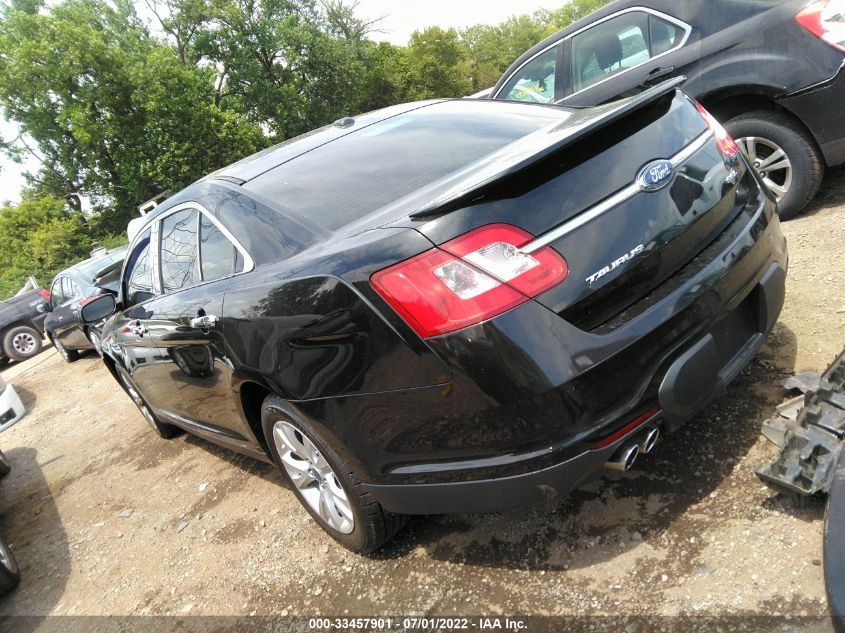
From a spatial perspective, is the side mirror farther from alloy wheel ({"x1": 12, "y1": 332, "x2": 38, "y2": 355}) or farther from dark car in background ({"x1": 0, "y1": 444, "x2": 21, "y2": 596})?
alloy wheel ({"x1": 12, "y1": 332, "x2": 38, "y2": 355})

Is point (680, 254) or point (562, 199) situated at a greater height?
point (562, 199)

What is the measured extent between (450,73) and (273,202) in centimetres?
5840

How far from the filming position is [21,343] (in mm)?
12625

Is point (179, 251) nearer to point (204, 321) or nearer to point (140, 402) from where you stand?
point (204, 321)

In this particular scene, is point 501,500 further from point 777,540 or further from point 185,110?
point 185,110

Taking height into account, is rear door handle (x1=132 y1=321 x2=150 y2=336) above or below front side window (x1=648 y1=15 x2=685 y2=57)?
below

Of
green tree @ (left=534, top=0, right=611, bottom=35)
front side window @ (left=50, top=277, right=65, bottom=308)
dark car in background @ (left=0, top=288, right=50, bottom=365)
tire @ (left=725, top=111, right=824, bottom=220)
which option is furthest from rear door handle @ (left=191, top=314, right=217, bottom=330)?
green tree @ (left=534, top=0, right=611, bottom=35)

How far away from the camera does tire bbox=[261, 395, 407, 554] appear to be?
2172mm

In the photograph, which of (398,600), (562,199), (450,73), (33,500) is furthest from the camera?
(450,73)

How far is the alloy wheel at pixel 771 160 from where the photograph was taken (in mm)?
3938

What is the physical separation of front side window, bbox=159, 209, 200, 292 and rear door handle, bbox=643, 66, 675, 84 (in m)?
3.39

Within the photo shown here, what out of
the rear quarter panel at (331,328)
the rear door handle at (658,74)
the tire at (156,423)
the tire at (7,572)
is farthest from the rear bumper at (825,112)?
the tire at (7,572)

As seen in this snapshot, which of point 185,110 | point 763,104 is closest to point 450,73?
point 185,110

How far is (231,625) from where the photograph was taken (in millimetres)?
2406
